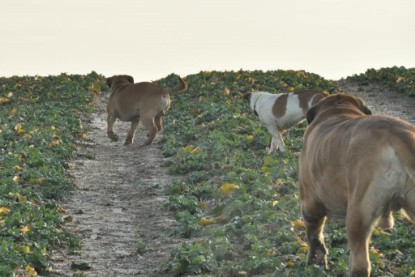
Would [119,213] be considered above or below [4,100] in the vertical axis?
below

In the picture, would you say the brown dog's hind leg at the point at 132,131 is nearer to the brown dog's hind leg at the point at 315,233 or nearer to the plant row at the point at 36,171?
the plant row at the point at 36,171

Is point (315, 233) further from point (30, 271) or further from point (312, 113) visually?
point (30, 271)

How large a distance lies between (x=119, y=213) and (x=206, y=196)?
143cm

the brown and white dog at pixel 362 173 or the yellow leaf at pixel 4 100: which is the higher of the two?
the brown and white dog at pixel 362 173

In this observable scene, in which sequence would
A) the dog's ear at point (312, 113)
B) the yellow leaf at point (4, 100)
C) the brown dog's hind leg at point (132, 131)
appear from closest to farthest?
the dog's ear at point (312, 113)
the brown dog's hind leg at point (132, 131)
the yellow leaf at point (4, 100)

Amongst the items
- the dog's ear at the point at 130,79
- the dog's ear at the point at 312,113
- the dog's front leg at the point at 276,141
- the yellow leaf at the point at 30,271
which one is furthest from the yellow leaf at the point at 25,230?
the dog's ear at the point at 130,79

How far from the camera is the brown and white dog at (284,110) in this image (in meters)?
17.4

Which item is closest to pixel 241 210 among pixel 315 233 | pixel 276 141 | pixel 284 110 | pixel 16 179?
pixel 315 233

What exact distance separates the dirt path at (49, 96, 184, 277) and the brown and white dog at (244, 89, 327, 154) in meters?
2.40

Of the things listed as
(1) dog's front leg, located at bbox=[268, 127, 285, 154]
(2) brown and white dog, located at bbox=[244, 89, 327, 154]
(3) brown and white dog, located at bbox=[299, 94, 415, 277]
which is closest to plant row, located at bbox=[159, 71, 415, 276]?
(1) dog's front leg, located at bbox=[268, 127, 285, 154]

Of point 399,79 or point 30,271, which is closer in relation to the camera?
point 30,271

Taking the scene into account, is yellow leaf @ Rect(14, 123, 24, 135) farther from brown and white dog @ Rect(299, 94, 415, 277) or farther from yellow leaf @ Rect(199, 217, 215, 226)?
brown and white dog @ Rect(299, 94, 415, 277)

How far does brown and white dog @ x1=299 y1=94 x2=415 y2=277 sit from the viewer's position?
21.9 ft

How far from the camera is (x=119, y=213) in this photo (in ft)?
42.7
